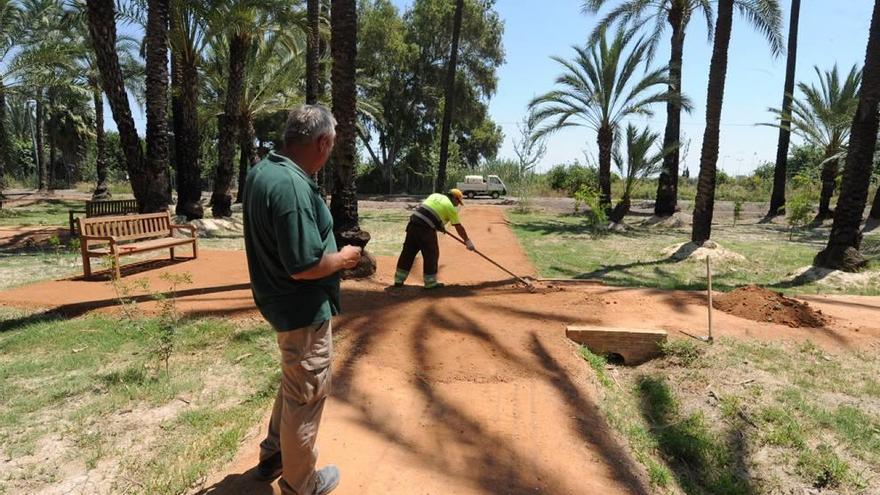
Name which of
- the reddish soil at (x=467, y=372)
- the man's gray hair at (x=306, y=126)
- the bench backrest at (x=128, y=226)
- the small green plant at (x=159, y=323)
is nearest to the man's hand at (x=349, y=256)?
the man's gray hair at (x=306, y=126)

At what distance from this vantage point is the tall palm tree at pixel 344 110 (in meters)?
8.23

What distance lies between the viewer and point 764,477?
4098 millimetres

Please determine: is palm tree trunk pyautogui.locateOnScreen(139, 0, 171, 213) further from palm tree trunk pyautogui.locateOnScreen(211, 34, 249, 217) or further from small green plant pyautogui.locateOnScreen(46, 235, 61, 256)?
palm tree trunk pyautogui.locateOnScreen(211, 34, 249, 217)

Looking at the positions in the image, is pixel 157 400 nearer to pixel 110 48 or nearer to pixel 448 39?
pixel 110 48

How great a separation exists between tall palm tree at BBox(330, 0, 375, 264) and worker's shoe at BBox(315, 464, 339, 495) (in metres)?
5.58

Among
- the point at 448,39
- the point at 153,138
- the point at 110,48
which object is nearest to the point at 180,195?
the point at 153,138

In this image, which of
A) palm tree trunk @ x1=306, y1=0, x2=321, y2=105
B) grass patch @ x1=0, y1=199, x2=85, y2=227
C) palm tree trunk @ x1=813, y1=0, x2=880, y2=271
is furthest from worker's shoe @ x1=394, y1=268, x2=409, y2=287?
grass patch @ x1=0, y1=199, x2=85, y2=227

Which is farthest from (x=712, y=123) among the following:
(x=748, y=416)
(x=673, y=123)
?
(x=748, y=416)

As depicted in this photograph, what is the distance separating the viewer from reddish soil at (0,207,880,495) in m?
3.41

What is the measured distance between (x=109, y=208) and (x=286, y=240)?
13342 millimetres

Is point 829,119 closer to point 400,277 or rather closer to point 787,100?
point 787,100

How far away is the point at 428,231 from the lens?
7.33m

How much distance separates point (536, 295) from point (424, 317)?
6.56ft

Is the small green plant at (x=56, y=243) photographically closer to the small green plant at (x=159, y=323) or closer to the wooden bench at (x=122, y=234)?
the wooden bench at (x=122, y=234)
